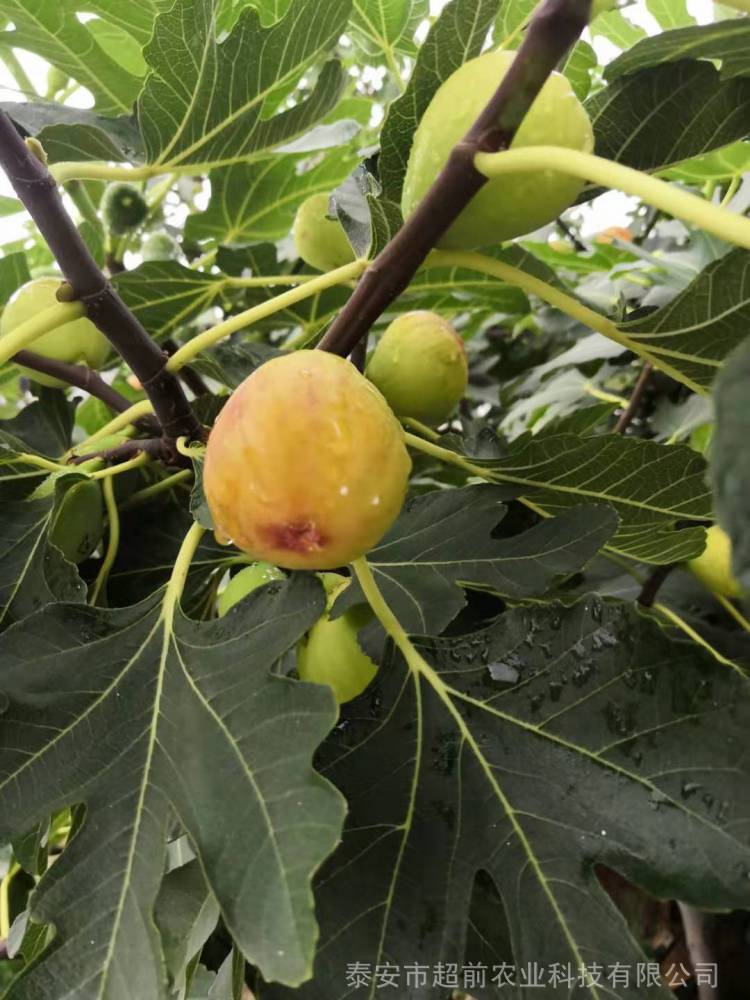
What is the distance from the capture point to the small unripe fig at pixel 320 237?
0.91 metres

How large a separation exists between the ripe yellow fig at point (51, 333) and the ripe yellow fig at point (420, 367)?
0.29m

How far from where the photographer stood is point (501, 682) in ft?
2.09

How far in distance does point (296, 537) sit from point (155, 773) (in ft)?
0.69

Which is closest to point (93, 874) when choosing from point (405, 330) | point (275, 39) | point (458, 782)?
point (458, 782)

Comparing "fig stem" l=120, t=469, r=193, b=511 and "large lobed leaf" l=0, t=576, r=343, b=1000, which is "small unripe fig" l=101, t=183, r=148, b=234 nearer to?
"fig stem" l=120, t=469, r=193, b=511

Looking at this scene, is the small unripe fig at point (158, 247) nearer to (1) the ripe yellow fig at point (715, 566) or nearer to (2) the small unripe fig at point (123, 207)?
(2) the small unripe fig at point (123, 207)

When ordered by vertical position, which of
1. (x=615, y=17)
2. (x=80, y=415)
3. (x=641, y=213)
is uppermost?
(x=615, y=17)

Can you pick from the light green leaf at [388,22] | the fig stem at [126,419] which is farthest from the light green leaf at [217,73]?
the fig stem at [126,419]

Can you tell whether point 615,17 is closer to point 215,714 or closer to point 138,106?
point 138,106

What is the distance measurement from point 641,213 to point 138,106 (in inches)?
47.5

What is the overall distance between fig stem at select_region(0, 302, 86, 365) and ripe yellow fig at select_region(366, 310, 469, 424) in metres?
0.30

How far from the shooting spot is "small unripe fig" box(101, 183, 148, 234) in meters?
1.00

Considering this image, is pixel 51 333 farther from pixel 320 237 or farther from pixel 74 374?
pixel 320 237

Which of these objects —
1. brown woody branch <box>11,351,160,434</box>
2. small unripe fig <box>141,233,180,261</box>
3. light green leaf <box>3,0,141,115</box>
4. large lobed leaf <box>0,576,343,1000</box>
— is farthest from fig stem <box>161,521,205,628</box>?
small unripe fig <box>141,233,180,261</box>
